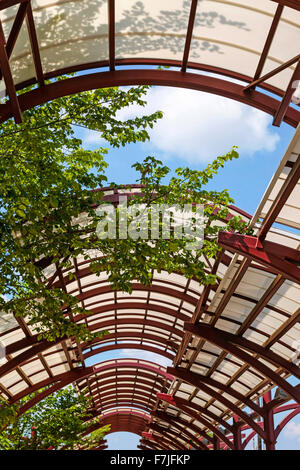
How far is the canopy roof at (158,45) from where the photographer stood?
273 inches

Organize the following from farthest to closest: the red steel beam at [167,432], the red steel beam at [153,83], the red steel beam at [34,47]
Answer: the red steel beam at [167,432]
the red steel beam at [153,83]
the red steel beam at [34,47]

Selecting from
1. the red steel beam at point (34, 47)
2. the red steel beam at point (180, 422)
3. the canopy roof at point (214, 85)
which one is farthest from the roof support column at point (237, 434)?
the red steel beam at point (34, 47)

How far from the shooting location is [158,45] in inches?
310

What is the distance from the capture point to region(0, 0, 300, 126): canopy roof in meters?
6.93

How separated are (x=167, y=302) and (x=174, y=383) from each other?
15.2ft

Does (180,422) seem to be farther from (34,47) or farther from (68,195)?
(34,47)

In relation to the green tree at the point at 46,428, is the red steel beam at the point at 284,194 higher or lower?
higher

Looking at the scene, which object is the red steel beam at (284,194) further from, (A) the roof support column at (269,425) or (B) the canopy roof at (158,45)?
(A) the roof support column at (269,425)

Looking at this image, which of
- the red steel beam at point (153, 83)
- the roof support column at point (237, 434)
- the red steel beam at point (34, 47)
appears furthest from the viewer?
the roof support column at point (237, 434)

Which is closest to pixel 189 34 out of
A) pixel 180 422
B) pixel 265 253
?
pixel 265 253

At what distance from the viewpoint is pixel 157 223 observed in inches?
300

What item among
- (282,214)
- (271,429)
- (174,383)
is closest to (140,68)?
(282,214)

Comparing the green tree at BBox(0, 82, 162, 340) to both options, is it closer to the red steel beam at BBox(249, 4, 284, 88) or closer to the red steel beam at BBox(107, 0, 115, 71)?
the red steel beam at BBox(107, 0, 115, 71)
